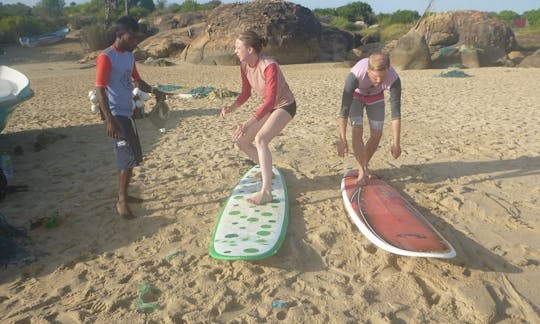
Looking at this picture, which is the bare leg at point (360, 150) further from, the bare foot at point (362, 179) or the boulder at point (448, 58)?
the boulder at point (448, 58)

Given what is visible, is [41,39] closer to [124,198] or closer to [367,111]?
[124,198]

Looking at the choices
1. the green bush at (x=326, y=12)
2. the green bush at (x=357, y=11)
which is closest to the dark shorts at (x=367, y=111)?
the green bush at (x=357, y=11)

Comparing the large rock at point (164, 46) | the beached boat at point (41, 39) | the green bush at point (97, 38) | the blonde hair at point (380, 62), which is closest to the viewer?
the blonde hair at point (380, 62)

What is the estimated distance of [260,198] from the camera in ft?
12.4

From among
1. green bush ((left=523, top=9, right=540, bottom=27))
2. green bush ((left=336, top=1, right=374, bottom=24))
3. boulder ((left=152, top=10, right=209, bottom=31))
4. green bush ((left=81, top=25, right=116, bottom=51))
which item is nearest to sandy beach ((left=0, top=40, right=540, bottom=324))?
green bush ((left=81, top=25, right=116, bottom=51))

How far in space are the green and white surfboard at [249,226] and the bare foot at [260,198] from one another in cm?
4

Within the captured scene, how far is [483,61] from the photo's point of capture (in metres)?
16.2

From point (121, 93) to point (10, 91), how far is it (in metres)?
3.82

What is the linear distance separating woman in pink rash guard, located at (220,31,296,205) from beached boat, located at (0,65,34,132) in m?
3.67

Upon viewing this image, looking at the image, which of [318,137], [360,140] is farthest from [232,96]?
[360,140]

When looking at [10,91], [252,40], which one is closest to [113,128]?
[252,40]

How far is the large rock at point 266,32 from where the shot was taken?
1725cm

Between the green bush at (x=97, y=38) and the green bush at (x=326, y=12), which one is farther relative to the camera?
the green bush at (x=326, y=12)

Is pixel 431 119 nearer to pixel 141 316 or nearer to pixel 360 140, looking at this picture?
pixel 360 140
